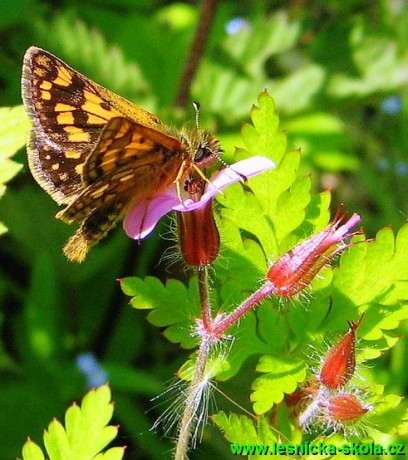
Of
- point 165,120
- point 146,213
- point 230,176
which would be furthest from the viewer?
point 165,120

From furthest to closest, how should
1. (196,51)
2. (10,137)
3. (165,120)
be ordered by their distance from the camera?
(196,51)
(165,120)
(10,137)

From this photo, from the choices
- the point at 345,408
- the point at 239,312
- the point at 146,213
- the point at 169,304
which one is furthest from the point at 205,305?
the point at 345,408

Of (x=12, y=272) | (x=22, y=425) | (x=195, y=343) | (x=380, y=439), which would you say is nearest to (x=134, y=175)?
(x=195, y=343)

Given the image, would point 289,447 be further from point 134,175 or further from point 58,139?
point 58,139

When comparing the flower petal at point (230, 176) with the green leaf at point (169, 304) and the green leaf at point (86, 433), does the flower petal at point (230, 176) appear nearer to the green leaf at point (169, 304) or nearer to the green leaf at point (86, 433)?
the green leaf at point (169, 304)

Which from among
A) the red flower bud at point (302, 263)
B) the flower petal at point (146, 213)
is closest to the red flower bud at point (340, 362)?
the red flower bud at point (302, 263)

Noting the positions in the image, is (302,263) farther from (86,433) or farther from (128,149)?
(86,433)

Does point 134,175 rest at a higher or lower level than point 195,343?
higher
